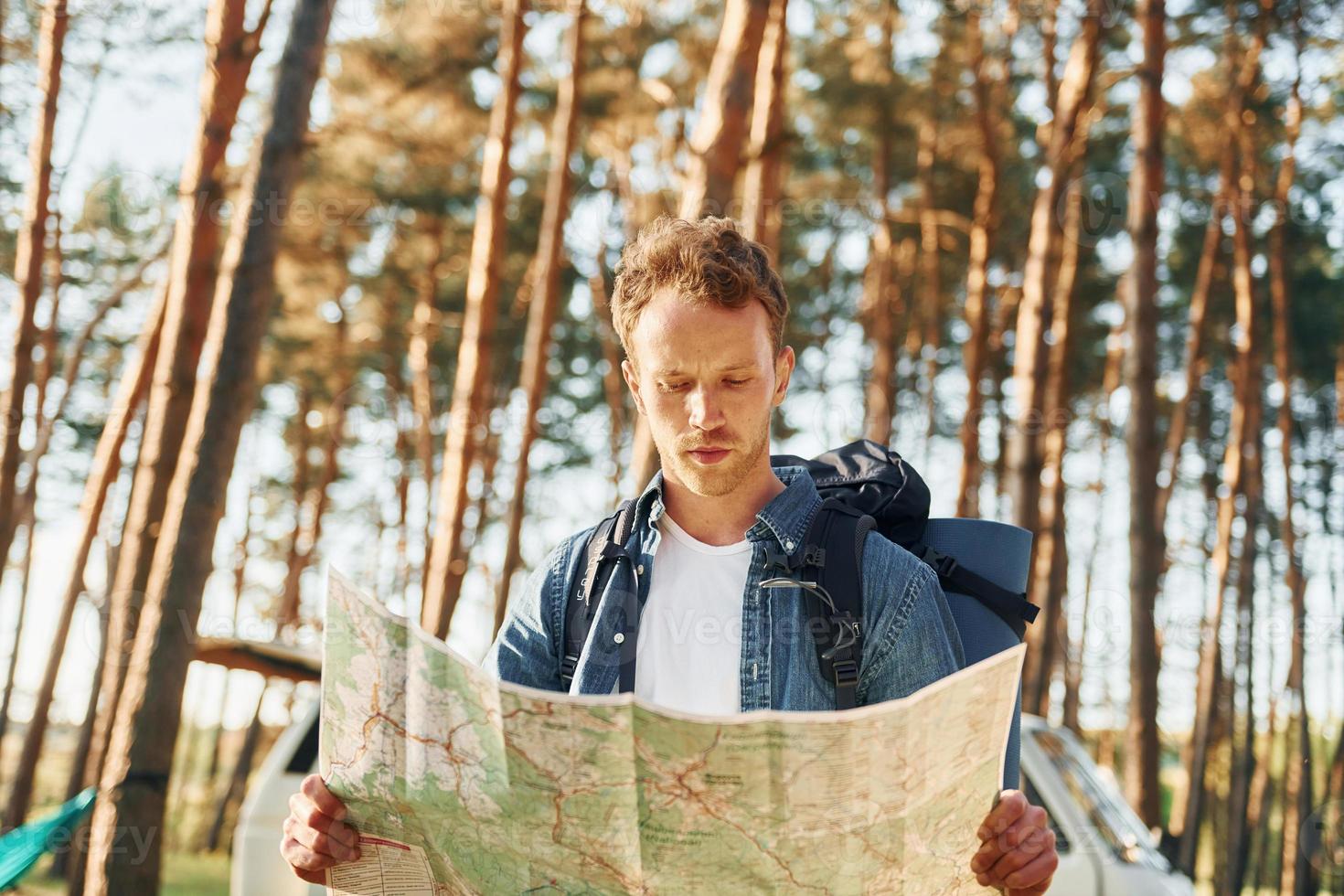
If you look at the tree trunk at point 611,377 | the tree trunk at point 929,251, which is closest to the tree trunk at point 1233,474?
the tree trunk at point 929,251

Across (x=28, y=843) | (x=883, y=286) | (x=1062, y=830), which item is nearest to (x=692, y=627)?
(x=1062, y=830)

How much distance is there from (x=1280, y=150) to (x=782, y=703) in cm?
1953

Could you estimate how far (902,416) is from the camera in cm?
2441

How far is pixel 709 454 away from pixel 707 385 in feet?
0.44

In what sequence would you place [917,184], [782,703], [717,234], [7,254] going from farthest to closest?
[917,184] < [7,254] < [717,234] < [782,703]

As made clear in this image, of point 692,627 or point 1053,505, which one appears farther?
point 1053,505

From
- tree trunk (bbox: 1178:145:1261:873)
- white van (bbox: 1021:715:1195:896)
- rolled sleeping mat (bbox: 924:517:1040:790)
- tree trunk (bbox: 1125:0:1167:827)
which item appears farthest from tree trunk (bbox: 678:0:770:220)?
tree trunk (bbox: 1178:145:1261:873)

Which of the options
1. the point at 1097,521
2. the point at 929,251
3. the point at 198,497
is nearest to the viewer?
the point at 198,497

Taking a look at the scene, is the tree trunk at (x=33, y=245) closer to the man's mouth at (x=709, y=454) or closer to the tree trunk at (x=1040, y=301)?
the tree trunk at (x=1040, y=301)

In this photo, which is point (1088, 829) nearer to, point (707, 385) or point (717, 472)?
point (717, 472)

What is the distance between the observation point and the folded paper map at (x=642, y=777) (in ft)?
5.62

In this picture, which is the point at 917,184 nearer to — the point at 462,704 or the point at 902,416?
the point at 902,416

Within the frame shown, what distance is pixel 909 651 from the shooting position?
207 centimetres

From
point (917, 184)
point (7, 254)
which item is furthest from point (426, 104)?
point (917, 184)
